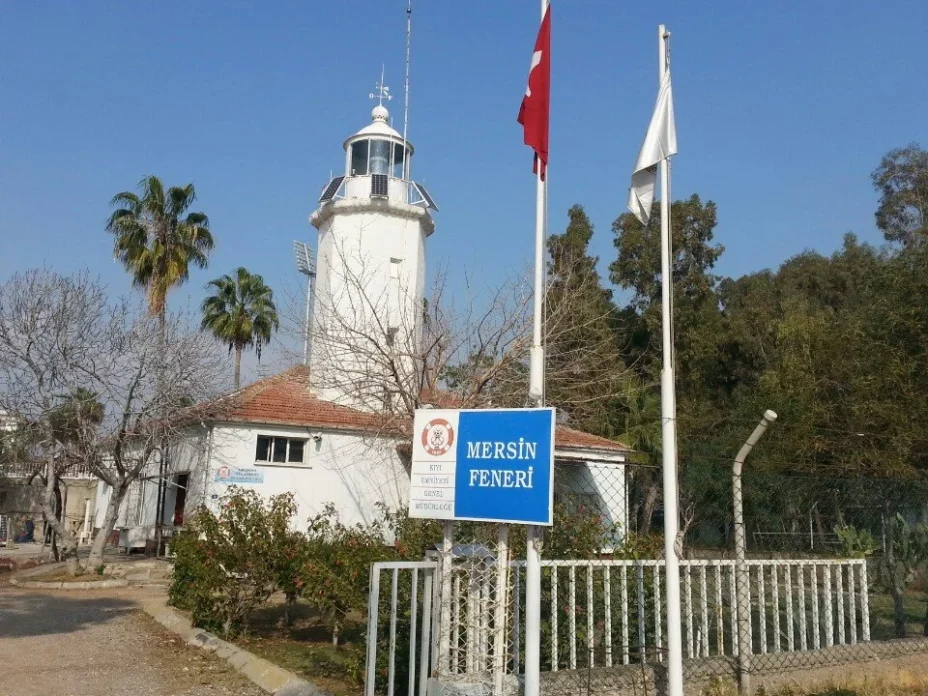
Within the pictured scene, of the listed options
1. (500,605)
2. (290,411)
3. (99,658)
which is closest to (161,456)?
(290,411)

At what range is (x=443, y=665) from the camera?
5.50 metres

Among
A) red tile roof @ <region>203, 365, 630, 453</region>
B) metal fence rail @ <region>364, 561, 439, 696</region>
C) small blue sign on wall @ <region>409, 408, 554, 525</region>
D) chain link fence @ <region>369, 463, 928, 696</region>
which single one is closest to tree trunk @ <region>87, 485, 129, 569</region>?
red tile roof @ <region>203, 365, 630, 453</region>

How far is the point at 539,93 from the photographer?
21.0 feet

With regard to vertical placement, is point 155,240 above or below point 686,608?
above

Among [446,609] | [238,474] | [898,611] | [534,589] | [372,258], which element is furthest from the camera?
[372,258]

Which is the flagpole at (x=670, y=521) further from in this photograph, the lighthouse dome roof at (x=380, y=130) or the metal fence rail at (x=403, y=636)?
the lighthouse dome roof at (x=380, y=130)

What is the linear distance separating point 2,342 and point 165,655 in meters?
11.4

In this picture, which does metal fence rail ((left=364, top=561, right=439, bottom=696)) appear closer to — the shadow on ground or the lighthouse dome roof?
the shadow on ground

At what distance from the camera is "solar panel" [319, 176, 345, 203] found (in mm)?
21781

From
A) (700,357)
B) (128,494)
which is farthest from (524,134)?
(700,357)

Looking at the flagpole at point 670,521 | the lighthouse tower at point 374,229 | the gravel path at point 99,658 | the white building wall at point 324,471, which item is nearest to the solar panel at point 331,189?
the lighthouse tower at point 374,229

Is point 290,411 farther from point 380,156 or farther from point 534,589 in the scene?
point 534,589

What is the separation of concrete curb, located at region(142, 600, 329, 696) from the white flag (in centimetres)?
467

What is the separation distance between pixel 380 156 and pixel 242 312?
466 inches
